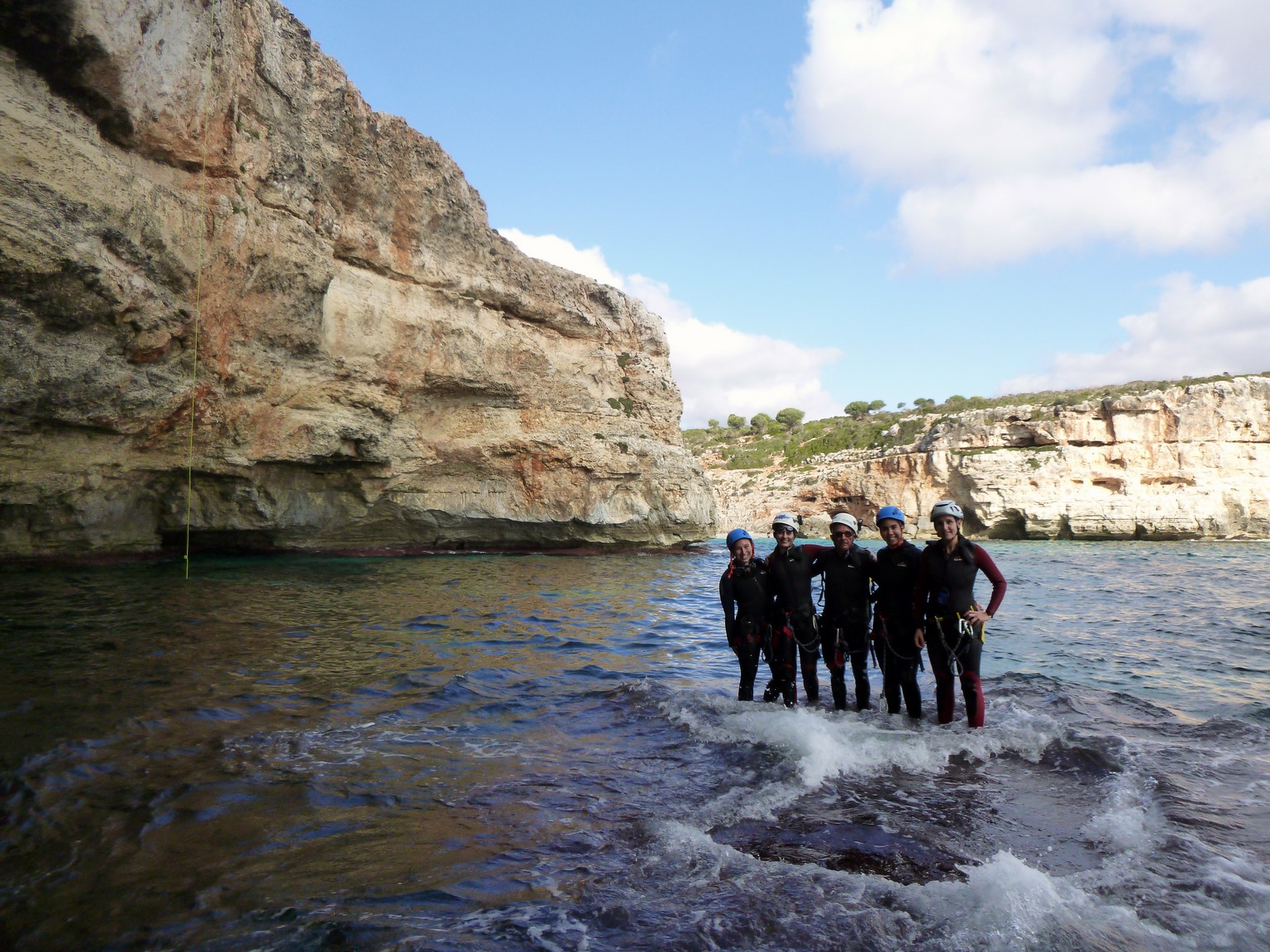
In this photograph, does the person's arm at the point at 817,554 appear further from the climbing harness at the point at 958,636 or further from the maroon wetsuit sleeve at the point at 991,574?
the maroon wetsuit sleeve at the point at 991,574

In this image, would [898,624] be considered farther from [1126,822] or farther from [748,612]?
[1126,822]

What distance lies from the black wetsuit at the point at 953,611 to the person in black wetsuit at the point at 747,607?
4.59ft

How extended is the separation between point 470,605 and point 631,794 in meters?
8.78

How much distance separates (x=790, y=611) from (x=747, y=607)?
0.41 meters

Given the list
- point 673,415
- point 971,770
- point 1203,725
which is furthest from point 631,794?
point 673,415

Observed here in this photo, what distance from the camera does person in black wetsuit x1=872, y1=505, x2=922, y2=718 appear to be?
6824 mm

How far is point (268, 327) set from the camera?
57.1ft

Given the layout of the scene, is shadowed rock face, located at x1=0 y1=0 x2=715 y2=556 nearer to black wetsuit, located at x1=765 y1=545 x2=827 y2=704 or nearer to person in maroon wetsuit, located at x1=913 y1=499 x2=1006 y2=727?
black wetsuit, located at x1=765 y1=545 x2=827 y2=704

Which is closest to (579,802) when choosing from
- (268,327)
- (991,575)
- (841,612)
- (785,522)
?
(785,522)

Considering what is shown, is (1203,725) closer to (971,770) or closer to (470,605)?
(971,770)

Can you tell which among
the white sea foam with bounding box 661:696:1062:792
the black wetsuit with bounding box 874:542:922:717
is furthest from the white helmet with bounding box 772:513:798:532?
the white sea foam with bounding box 661:696:1062:792

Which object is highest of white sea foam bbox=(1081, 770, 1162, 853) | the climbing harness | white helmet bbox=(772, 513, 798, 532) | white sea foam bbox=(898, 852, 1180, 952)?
white helmet bbox=(772, 513, 798, 532)

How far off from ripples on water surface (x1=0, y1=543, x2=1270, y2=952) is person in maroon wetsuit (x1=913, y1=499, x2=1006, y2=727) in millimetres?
419

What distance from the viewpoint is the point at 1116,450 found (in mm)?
44156
